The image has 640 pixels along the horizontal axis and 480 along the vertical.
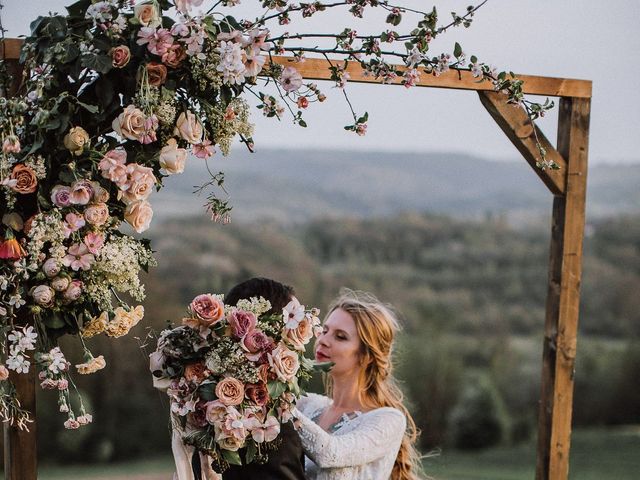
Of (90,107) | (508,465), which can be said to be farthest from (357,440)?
(508,465)

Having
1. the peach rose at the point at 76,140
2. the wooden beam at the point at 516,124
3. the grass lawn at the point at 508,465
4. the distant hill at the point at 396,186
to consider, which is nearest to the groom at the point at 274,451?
the peach rose at the point at 76,140

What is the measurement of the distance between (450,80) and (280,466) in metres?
1.65

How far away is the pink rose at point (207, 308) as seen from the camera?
8.06 ft

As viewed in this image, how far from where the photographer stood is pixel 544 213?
13109mm

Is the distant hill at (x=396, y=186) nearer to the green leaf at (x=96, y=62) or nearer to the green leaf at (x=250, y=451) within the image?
the green leaf at (x=250, y=451)

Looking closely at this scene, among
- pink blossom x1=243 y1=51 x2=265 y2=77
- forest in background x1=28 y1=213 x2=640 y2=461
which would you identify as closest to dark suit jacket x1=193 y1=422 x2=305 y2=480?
pink blossom x1=243 y1=51 x2=265 y2=77

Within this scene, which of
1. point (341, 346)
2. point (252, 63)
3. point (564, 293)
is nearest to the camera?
point (252, 63)

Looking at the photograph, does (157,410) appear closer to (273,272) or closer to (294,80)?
(273,272)

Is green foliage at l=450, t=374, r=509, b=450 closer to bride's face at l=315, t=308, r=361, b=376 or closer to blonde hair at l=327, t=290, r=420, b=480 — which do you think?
blonde hair at l=327, t=290, r=420, b=480

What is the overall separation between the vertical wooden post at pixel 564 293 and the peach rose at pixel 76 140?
7.17ft

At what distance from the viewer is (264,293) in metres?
2.72

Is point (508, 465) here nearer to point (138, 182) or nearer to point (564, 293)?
point (564, 293)

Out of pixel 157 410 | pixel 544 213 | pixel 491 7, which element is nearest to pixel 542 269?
pixel 544 213

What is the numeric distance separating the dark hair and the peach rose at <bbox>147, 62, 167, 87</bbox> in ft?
2.24
